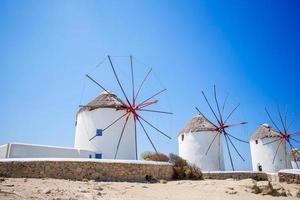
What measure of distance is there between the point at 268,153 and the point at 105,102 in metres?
20.3

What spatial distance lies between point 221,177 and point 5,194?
1713 centimetres

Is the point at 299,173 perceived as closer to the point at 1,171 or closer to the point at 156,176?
the point at 156,176

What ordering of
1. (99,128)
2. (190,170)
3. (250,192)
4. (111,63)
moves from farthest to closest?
(99,128)
(111,63)
(190,170)
(250,192)

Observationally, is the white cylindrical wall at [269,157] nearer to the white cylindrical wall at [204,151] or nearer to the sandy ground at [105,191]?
the white cylindrical wall at [204,151]

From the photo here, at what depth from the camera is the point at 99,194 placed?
839 centimetres

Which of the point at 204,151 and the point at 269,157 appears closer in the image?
the point at 204,151

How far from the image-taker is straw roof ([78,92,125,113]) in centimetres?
1919

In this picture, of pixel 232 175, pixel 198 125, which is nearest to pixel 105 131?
pixel 232 175

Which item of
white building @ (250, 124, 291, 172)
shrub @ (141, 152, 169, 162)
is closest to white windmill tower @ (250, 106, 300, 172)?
white building @ (250, 124, 291, 172)

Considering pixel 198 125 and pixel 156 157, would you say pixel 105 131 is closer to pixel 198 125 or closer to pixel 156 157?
pixel 156 157

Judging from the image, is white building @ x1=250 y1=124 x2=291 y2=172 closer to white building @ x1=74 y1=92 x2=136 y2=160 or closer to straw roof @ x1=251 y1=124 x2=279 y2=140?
straw roof @ x1=251 y1=124 x2=279 y2=140

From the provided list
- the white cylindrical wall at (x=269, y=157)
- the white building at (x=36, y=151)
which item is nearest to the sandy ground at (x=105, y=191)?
the white building at (x=36, y=151)

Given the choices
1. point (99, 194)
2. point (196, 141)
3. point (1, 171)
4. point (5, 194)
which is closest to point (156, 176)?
point (99, 194)

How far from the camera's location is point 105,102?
19.6 m
